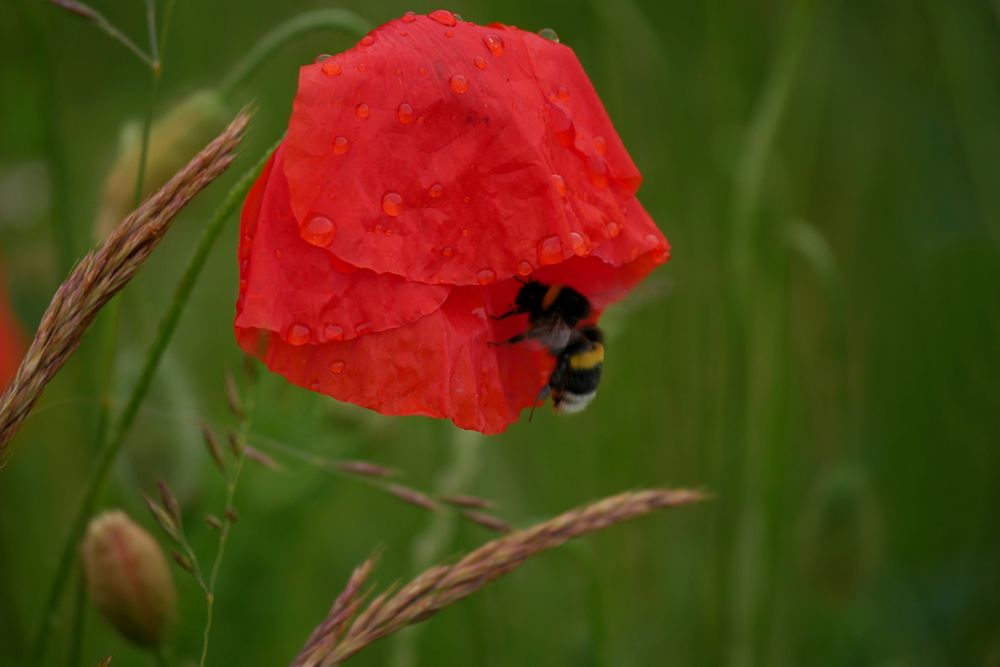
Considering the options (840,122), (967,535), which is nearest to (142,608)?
(967,535)

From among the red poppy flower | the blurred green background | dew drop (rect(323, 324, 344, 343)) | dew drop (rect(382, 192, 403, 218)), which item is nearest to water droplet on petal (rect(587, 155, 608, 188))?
the red poppy flower

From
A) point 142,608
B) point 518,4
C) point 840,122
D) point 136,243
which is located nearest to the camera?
point 136,243

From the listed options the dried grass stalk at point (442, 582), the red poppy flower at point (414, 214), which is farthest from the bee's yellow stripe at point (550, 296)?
the dried grass stalk at point (442, 582)

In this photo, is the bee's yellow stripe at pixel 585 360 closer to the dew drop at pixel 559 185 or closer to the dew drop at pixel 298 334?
the dew drop at pixel 559 185

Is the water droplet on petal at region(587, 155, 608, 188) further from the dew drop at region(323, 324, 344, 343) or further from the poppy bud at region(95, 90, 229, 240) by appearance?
the poppy bud at region(95, 90, 229, 240)

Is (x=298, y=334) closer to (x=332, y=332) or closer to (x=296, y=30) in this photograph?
(x=332, y=332)

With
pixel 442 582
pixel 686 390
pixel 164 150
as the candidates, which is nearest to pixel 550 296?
pixel 442 582

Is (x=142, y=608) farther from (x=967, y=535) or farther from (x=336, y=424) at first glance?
(x=967, y=535)
